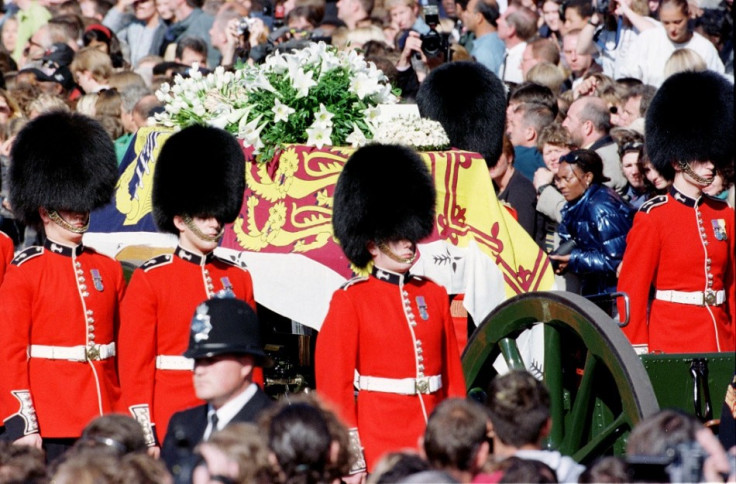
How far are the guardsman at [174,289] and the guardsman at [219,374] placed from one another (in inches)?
25.4

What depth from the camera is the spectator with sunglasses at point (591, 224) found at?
21.8 ft

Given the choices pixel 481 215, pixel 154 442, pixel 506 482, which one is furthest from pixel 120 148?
pixel 506 482

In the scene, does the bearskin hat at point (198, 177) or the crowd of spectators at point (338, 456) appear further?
the bearskin hat at point (198, 177)

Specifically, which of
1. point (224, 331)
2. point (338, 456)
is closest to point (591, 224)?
point (224, 331)

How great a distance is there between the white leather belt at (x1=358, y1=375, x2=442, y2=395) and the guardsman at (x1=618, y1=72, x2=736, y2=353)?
50.6 inches

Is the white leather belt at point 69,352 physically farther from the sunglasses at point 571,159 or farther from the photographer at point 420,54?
the photographer at point 420,54

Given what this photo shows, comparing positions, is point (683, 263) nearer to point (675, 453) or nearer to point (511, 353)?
point (511, 353)

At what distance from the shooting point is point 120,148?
27.1ft

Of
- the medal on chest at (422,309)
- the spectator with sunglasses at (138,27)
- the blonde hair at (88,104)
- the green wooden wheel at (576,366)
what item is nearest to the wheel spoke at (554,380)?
the green wooden wheel at (576,366)

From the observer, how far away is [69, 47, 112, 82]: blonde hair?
32.7ft

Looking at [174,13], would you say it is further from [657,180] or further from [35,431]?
[35,431]

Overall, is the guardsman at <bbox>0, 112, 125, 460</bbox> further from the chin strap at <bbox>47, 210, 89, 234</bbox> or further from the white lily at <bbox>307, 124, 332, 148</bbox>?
the white lily at <bbox>307, 124, 332, 148</bbox>

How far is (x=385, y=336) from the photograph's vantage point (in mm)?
4855

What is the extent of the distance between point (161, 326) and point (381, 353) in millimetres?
774
